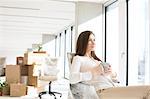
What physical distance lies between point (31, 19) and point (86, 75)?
5258 mm

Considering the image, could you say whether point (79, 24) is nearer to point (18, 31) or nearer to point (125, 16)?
point (125, 16)

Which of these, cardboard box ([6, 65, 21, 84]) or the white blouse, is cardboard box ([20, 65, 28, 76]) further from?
the white blouse

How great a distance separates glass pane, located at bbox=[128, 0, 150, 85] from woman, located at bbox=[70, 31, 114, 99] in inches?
65.7

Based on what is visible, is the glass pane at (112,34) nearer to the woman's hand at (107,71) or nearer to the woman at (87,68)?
the woman at (87,68)

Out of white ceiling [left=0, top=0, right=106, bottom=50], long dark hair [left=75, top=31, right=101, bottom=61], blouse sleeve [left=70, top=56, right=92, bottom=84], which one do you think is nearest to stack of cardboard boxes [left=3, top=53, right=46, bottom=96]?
white ceiling [left=0, top=0, right=106, bottom=50]

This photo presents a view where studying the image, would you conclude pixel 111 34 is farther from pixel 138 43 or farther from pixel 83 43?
pixel 83 43

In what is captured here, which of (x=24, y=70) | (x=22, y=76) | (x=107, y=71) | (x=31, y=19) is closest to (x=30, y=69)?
(x=24, y=70)

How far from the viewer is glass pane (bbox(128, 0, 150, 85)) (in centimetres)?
434

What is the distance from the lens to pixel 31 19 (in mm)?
7512

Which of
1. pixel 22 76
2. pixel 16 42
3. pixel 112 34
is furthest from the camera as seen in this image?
pixel 16 42

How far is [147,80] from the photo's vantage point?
4199mm

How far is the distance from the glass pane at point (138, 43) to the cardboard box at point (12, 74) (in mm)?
2674

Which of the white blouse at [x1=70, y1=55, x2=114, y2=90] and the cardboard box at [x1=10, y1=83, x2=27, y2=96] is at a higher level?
the white blouse at [x1=70, y1=55, x2=114, y2=90]

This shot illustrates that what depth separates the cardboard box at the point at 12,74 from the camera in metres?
6.01
